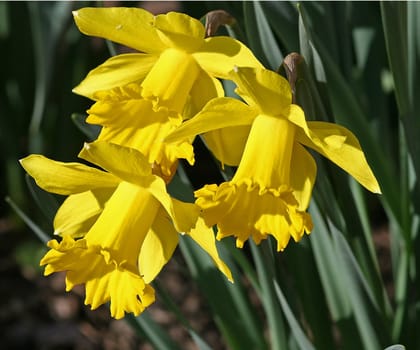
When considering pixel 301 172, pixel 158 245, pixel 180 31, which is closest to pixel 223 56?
pixel 180 31

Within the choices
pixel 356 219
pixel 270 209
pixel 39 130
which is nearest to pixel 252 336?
pixel 356 219

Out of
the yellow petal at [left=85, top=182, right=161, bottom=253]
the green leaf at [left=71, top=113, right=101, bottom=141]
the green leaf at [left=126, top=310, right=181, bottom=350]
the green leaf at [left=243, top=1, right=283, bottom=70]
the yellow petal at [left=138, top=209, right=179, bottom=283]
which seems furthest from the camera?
the green leaf at [left=126, top=310, right=181, bottom=350]

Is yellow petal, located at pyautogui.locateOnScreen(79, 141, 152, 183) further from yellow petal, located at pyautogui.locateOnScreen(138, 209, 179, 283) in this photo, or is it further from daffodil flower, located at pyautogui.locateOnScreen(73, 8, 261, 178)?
yellow petal, located at pyautogui.locateOnScreen(138, 209, 179, 283)

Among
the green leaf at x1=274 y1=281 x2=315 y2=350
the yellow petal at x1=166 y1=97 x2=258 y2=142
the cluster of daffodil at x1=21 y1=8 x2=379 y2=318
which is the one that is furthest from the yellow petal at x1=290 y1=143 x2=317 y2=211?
the green leaf at x1=274 y1=281 x2=315 y2=350

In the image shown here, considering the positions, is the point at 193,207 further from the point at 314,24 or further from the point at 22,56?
the point at 22,56

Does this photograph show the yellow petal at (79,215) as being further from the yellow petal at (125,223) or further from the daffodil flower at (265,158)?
the daffodil flower at (265,158)

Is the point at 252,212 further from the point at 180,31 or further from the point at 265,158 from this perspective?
the point at 180,31
